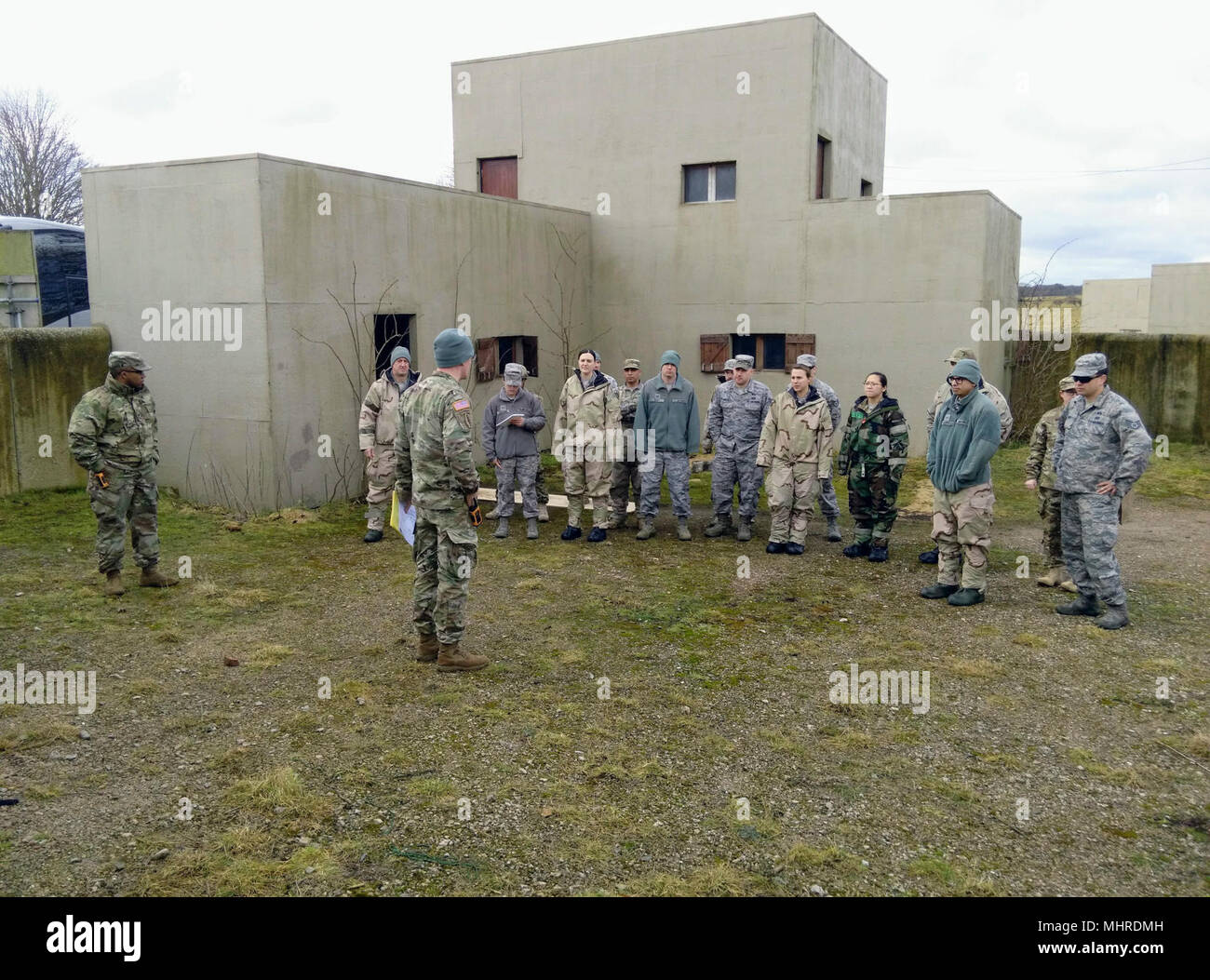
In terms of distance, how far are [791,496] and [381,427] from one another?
4.05m

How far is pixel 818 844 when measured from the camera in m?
4.43

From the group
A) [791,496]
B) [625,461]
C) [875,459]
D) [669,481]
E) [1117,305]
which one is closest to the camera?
[875,459]

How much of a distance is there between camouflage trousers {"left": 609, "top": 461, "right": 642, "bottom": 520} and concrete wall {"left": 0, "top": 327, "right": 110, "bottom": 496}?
5.82 m

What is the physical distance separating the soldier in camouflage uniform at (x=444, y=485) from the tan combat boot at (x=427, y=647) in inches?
3.6

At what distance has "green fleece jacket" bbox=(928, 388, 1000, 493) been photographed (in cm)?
771

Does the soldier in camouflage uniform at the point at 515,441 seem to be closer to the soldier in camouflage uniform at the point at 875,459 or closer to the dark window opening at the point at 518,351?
the soldier in camouflage uniform at the point at 875,459

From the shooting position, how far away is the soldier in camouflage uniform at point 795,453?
939 cm

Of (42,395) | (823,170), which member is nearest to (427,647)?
(42,395)

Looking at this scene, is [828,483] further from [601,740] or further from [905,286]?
[601,740]

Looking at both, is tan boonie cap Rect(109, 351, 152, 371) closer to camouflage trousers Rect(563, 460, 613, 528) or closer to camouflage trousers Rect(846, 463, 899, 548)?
camouflage trousers Rect(563, 460, 613, 528)

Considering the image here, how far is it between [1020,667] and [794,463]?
335 cm

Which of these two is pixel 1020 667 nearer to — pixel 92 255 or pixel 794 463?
pixel 794 463

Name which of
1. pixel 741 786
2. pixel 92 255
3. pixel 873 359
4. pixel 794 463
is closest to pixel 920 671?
pixel 741 786

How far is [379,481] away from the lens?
33.2 feet
